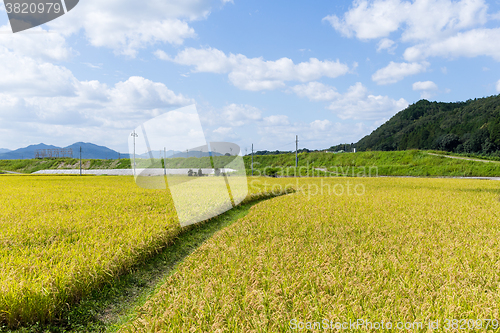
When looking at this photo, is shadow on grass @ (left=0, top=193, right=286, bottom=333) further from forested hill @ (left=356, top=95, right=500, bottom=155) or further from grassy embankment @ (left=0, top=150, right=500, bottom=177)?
forested hill @ (left=356, top=95, right=500, bottom=155)

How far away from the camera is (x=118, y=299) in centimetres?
460

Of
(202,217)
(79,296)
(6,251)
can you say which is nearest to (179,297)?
(79,296)

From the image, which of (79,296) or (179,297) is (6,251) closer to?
(79,296)

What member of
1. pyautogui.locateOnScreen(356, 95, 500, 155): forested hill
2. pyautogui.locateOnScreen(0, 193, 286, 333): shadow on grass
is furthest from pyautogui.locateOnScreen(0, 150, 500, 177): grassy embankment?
pyautogui.locateOnScreen(0, 193, 286, 333): shadow on grass

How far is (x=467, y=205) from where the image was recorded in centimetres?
1141

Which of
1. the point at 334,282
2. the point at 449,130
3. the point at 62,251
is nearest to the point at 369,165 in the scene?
the point at 449,130

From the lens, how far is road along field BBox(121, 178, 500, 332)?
3016 millimetres

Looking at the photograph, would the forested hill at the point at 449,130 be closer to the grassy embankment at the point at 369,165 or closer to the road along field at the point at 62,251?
the grassy embankment at the point at 369,165

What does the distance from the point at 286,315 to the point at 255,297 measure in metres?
0.54

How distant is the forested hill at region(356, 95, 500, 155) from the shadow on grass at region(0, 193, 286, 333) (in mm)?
81460

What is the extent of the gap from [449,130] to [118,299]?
11194 centimetres

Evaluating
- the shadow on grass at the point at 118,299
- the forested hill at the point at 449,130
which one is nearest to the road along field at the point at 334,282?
the shadow on grass at the point at 118,299

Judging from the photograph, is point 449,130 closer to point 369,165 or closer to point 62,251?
point 369,165

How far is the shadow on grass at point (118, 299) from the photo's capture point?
383 centimetres
